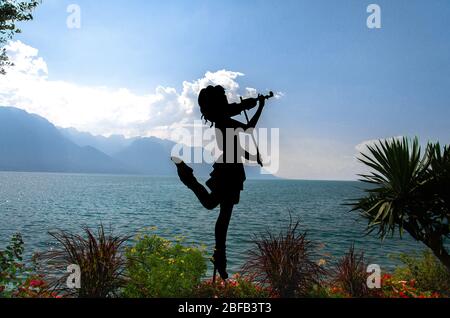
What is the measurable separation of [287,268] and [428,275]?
436 cm

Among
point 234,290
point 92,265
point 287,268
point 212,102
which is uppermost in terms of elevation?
point 212,102

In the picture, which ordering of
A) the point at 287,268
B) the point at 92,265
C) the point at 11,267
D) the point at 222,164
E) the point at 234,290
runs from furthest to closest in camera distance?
the point at 234,290, the point at 287,268, the point at 11,267, the point at 92,265, the point at 222,164

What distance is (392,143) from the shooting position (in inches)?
300

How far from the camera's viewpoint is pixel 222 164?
14.2 ft

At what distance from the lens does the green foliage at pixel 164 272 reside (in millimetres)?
5762

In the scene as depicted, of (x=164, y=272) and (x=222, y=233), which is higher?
(x=222, y=233)

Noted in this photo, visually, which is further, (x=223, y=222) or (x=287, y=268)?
(x=287, y=268)

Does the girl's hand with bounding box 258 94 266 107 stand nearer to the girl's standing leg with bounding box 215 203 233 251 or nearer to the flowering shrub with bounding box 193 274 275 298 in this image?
the girl's standing leg with bounding box 215 203 233 251

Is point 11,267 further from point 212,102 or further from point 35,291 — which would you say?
point 212,102

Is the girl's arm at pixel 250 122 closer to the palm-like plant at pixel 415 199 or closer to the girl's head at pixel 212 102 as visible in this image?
the girl's head at pixel 212 102

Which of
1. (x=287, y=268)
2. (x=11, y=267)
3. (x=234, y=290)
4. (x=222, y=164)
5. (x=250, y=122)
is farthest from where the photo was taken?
(x=234, y=290)

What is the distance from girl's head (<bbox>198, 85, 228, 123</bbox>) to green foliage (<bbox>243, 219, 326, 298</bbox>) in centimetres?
285

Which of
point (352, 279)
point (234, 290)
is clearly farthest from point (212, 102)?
point (352, 279)
